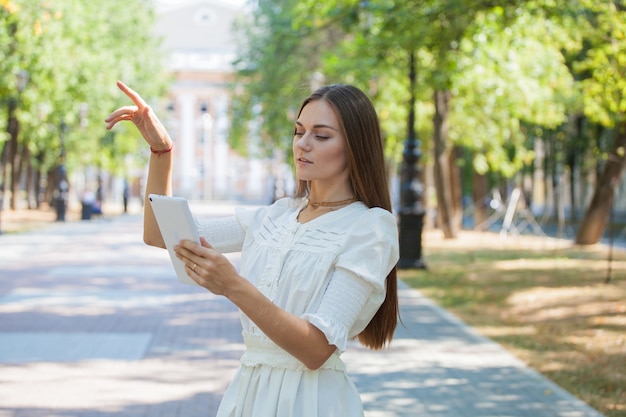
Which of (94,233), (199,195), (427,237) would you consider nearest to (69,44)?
(94,233)

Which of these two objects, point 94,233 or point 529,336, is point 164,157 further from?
point 94,233

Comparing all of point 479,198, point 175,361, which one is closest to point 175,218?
point 175,361

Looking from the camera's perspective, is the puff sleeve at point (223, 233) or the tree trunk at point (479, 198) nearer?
the puff sleeve at point (223, 233)

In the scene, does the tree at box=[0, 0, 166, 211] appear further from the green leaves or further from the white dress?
the white dress

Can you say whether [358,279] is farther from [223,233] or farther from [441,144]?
[441,144]

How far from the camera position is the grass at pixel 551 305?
29.6 ft

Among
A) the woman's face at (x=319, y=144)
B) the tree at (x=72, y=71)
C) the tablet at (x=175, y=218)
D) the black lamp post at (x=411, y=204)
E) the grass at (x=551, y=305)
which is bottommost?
the grass at (x=551, y=305)

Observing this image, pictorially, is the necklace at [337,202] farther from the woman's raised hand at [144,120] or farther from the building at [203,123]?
the building at [203,123]

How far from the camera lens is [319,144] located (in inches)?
118

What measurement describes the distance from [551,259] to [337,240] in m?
18.6

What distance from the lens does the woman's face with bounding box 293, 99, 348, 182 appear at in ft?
9.80

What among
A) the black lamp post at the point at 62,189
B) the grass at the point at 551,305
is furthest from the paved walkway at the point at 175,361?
the black lamp post at the point at 62,189

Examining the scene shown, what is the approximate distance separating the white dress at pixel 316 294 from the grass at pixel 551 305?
4.89 metres

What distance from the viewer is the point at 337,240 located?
2955 millimetres
